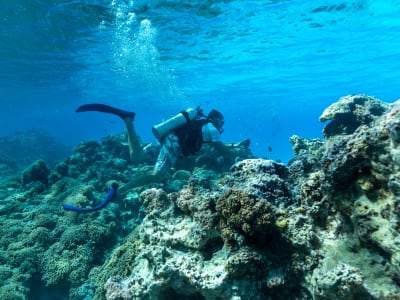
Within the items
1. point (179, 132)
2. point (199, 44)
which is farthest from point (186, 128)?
point (199, 44)

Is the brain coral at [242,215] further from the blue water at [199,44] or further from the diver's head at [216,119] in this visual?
the blue water at [199,44]

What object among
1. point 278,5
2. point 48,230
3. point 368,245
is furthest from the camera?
point 278,5

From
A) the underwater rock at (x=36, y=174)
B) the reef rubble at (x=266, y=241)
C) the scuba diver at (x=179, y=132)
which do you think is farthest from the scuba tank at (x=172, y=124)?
the underwater rock at (x=36, y=174)

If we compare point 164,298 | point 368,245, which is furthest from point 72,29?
point 368,245

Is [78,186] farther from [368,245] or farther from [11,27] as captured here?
[11,27]

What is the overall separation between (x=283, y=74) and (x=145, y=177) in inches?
1270

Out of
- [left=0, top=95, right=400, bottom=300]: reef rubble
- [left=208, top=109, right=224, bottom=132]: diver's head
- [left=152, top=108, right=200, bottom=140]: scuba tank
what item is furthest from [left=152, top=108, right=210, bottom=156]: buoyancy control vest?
[left=0, top=95, right=400, bottom=300]: reef rubble

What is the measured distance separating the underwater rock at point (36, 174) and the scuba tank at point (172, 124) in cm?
758

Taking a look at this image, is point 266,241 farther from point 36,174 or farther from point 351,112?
point 36,174

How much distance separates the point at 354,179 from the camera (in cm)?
→ 314

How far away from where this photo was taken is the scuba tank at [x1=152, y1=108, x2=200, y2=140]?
8.61 meters

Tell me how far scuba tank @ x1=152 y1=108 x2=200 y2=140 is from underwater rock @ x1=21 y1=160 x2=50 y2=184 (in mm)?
7583

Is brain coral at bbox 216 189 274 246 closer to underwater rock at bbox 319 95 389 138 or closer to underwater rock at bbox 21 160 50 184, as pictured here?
underwater rock at bbox 319 95 389 138

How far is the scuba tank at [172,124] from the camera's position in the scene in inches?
339
